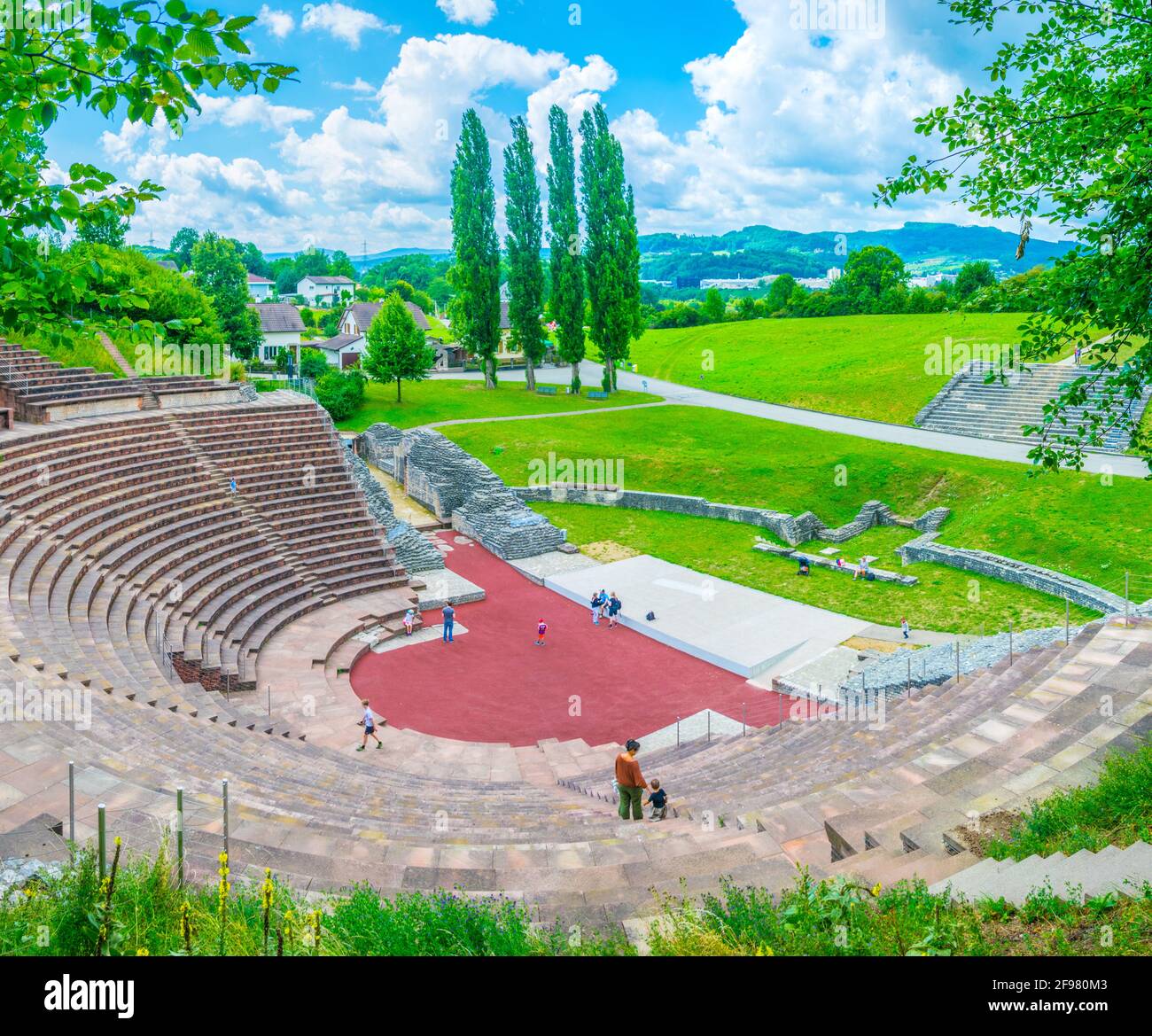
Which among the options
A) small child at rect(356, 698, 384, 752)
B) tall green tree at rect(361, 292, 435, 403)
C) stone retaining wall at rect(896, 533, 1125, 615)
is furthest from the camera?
tall green tree at rect(361, 292, 435, 403)

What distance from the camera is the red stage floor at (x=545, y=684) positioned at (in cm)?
1844

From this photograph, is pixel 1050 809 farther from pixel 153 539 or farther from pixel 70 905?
pixel 153 539

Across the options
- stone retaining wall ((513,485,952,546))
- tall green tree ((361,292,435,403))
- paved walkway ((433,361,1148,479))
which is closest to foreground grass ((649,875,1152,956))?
stone retaining wall ((513,485,952,546))

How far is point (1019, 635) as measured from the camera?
18781mm

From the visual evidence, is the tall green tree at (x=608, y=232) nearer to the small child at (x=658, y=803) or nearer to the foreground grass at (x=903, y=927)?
the small child at (x=658, y=803)

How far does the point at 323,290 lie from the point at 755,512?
14372 centimetres

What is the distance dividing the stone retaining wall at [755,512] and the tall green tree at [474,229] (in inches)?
773

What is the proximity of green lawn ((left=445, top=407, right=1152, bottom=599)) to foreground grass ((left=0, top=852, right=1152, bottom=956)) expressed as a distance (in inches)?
775

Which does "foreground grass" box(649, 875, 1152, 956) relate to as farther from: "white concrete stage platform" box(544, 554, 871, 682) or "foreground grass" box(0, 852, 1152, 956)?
"white concrete stage platform" box(544, 554, 871, 682)

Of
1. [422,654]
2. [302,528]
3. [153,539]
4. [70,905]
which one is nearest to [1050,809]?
[70,905]

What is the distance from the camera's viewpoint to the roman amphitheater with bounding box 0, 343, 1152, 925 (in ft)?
27.2

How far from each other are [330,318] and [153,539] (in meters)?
94.3

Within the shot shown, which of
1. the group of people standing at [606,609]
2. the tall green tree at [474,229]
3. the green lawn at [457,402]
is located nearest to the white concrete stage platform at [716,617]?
the group of people standing at [606,609]

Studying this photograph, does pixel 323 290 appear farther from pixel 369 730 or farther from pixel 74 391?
pixel 369 730
